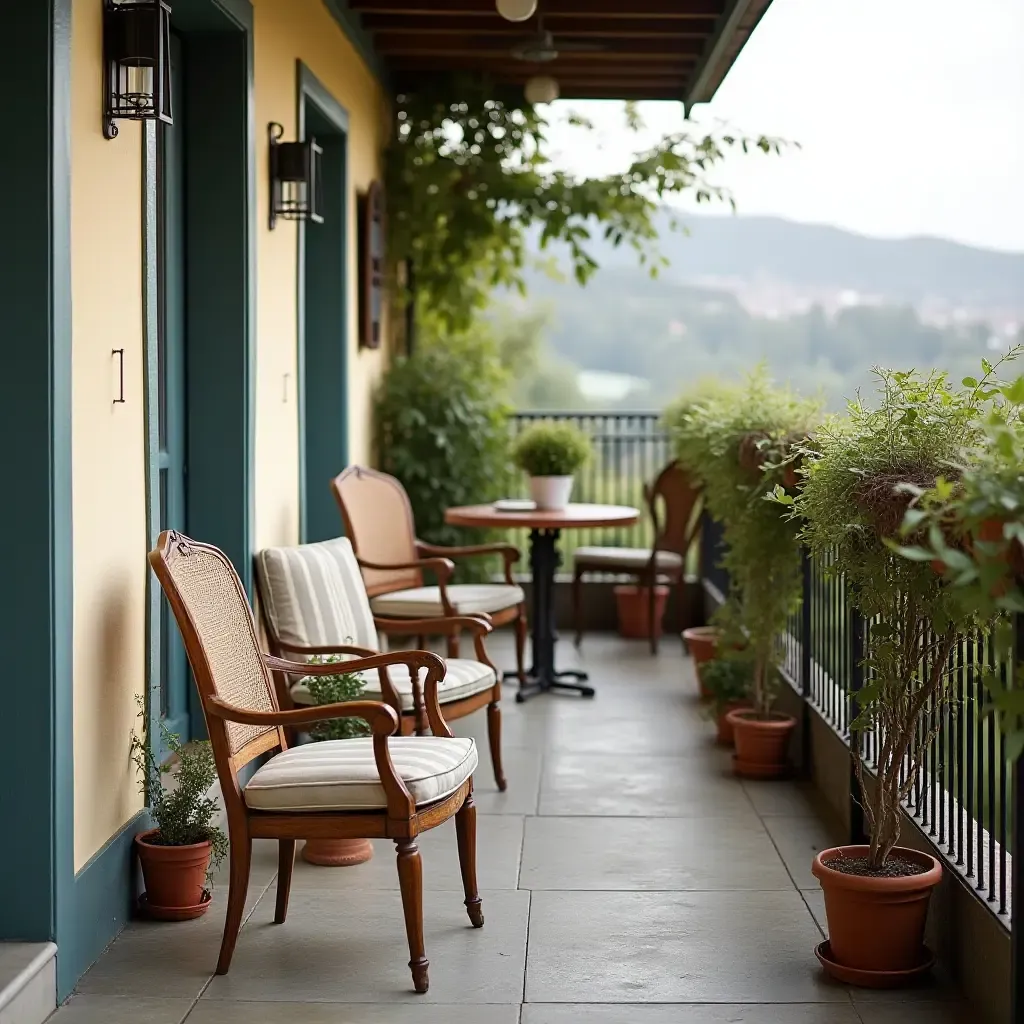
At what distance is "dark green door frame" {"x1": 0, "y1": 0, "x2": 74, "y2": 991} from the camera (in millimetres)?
2736

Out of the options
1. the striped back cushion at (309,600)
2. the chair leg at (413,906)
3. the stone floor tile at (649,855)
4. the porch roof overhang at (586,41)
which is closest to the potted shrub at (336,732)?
the striped back cushion at (309,600)

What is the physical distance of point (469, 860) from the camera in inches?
131

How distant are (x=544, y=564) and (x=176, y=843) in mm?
3152

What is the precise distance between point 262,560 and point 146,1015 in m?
1.68

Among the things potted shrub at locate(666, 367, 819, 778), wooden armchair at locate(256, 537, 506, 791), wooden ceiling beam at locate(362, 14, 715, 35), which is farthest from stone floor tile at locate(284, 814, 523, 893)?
wooden ceiling beam at locate(362, 14, 715, 35)

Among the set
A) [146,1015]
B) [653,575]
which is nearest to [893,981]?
[146,1015]

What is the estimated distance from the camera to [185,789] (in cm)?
339

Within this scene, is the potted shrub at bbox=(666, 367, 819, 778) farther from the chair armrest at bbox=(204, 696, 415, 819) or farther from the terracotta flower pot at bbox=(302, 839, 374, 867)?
the chair armrest at bbox=(204, 696, 415, 819)

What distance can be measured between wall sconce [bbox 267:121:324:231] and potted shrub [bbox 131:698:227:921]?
6.83 feet

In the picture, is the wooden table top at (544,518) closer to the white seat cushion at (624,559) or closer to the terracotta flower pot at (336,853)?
the white seat cushion at (624,559)

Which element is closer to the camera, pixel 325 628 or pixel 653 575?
pixel 325 628

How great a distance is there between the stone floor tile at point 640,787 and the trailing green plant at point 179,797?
1.34 meters

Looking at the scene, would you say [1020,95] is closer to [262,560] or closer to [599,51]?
[599,51]

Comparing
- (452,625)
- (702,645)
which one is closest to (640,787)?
(452,625)
